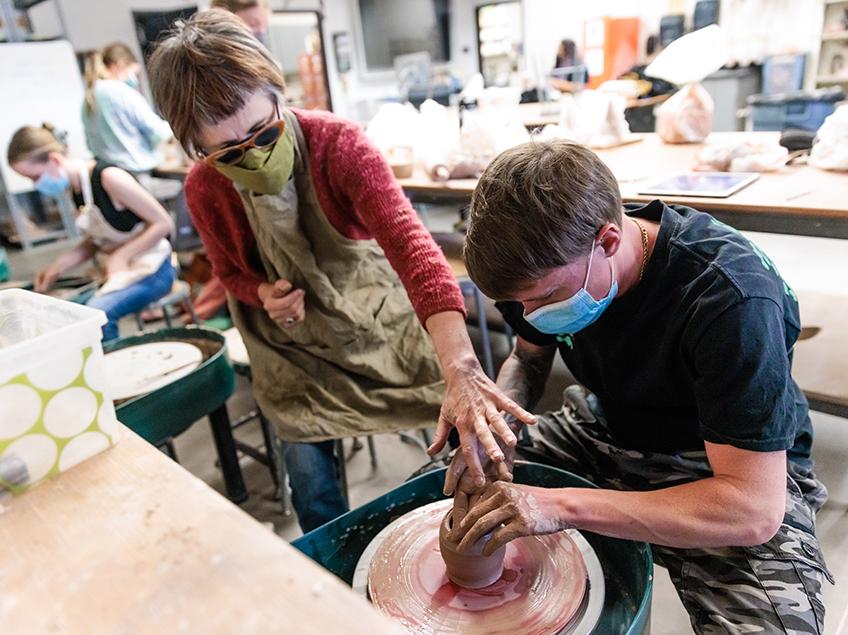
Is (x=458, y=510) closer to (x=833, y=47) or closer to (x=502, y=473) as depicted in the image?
(x=502, y=473)

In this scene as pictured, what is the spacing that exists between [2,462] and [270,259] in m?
0.93

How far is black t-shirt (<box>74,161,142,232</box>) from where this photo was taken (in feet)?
8.97

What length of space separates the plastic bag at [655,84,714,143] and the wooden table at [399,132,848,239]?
Result: 24 centimetres

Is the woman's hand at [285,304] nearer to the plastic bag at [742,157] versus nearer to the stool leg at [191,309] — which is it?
the plastic bag at [742,157]

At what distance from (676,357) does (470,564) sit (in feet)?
1.55

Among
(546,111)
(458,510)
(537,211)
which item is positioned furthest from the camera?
(546,111)

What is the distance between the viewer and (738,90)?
5.62 metres

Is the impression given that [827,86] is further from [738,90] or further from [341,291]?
[341,291]

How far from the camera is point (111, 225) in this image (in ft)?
9.21

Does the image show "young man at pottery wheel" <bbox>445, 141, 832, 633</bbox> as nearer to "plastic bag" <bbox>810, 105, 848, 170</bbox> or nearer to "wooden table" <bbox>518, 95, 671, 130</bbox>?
"plastic bag" <bbox>810, 105, 848, 170</bbox>

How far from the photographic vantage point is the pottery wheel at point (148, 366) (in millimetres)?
1770

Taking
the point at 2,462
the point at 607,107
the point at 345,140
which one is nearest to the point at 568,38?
the point at 607,107

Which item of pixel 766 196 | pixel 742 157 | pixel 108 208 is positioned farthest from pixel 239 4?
pixel 766 196

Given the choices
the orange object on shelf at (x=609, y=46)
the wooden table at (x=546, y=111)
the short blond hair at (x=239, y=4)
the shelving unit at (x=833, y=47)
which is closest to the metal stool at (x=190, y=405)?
the short blond hair at (x=239, y=4)
